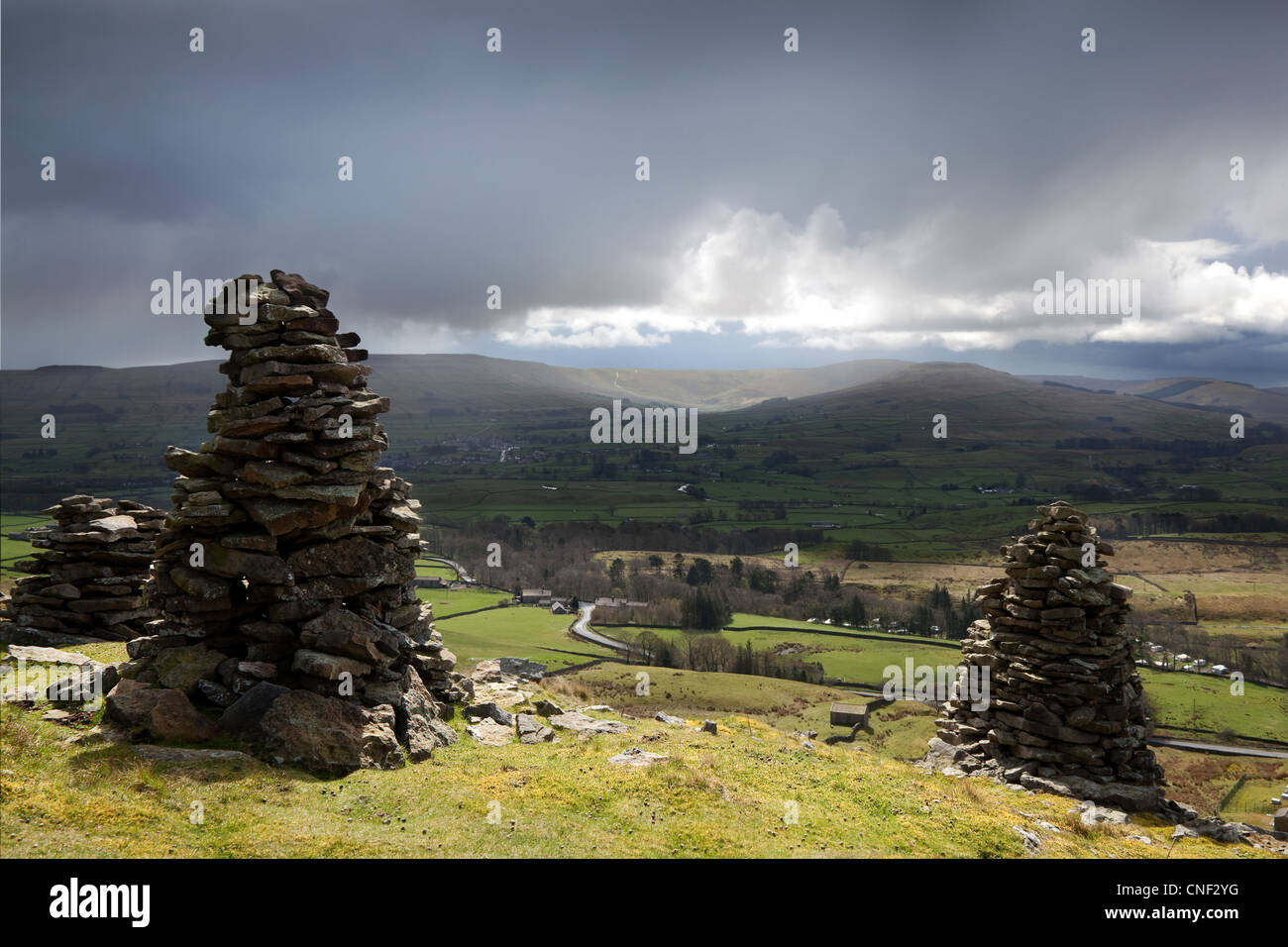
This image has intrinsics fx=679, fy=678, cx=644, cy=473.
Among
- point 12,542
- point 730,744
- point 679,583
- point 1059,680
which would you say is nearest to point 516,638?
point 679,583

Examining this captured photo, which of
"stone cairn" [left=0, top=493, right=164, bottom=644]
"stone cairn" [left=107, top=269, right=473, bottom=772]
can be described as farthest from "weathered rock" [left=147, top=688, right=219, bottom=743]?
"stone cairn" [left=0, top=493, right=164, bottom=644]

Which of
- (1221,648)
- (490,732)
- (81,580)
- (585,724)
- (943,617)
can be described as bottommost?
(1221,648)

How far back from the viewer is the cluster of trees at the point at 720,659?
293 feet

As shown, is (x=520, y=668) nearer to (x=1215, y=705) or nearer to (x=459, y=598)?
(x=459, y=598)

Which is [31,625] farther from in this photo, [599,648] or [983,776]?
[599,648]

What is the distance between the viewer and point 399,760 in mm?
17562

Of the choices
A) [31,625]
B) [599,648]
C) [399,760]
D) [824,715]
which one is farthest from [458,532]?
[399,760]

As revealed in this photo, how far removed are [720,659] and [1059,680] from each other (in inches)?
2594

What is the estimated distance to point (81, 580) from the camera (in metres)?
28.5

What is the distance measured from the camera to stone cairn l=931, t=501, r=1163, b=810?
28.4m

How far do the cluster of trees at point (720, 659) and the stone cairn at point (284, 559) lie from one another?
68.6 metres

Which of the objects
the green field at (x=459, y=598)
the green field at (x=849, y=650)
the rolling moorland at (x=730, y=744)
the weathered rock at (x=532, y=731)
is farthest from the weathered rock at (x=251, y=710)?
the green field at (x=849, y=650)

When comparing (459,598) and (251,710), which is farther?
(459,598)
